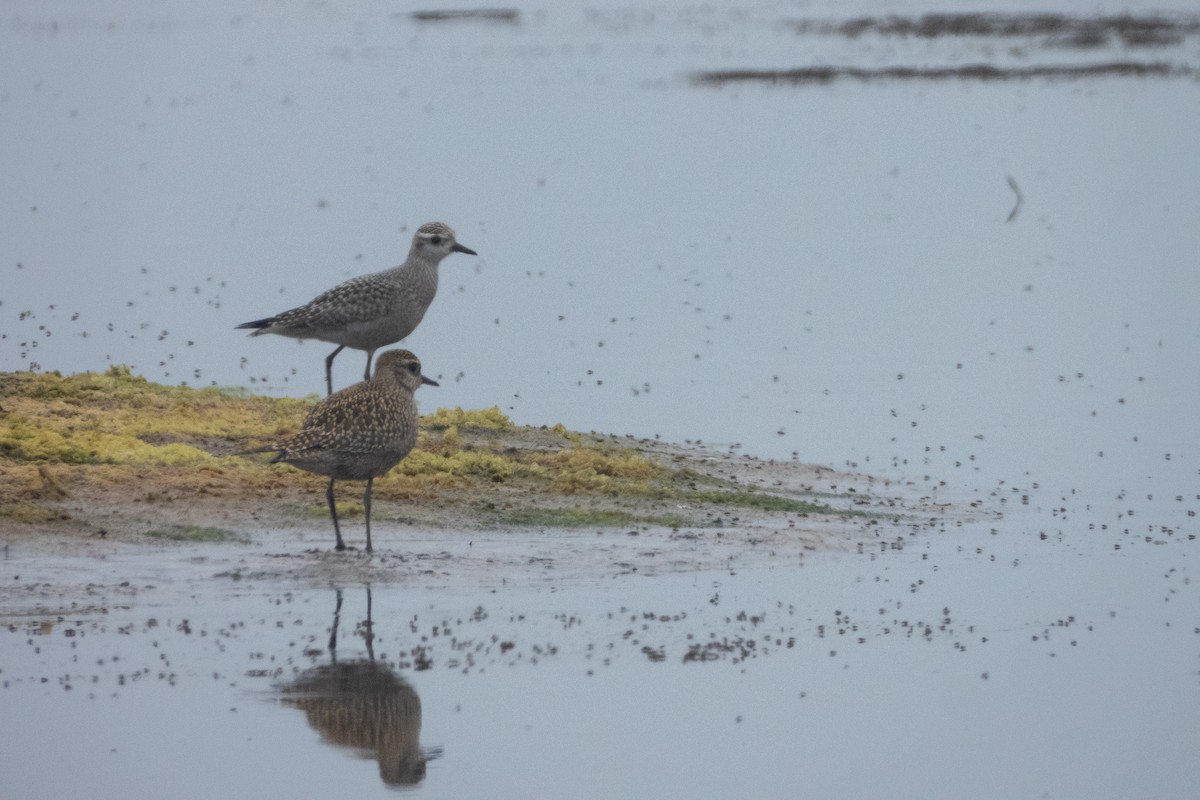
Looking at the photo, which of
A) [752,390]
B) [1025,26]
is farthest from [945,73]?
[752,390]

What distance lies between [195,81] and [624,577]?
30.8 m

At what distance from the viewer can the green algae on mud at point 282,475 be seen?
543 inches

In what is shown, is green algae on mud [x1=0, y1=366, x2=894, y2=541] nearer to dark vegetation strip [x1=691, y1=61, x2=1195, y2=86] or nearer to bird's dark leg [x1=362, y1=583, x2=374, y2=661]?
bird's dark leg [x1=362, y1=583, x2=374, y2=661]

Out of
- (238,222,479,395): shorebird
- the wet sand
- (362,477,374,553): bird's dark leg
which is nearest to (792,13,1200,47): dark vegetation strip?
(238,222,479,395): shorebird

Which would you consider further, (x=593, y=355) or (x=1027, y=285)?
(x=1027, y=285)

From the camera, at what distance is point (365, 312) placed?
16.8 m

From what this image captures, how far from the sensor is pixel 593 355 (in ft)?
67.8

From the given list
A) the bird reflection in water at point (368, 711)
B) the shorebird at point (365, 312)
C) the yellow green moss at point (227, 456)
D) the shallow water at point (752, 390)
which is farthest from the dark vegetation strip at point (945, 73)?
the bird reflection in water at point (368, 711)

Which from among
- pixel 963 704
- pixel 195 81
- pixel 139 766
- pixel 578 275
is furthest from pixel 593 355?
pixel 195 81

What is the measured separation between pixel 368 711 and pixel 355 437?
3.40 m

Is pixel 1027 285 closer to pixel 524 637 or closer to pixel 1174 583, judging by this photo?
pixel 1174 583

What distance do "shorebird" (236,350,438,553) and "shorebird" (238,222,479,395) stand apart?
3004 millimetres

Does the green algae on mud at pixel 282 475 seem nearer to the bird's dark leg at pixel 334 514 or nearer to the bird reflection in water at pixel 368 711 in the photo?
the bird's dark leg at pixel 334 514

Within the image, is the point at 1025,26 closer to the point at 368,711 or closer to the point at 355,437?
the point at 355,437
